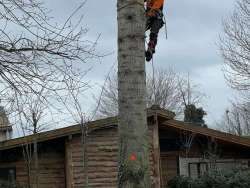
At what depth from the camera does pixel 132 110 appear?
15.5 ft

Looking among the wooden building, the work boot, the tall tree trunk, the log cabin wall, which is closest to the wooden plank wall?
the wooden building

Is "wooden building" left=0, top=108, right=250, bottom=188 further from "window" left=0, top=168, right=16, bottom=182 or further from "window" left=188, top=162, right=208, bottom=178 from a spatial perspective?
"window" left=188, top=162, right=208, bottom=178

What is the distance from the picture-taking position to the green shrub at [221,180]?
48.8 feet

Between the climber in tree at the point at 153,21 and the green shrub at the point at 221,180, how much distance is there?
7471mm

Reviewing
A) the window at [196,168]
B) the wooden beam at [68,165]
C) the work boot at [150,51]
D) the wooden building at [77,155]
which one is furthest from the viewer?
the window at [196,168]

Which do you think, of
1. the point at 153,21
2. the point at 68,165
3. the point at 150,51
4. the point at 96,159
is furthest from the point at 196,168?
the point at 153,21

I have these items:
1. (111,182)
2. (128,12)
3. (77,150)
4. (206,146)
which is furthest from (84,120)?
(128,12)

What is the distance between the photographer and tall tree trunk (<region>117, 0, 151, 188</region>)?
4738 millimetres

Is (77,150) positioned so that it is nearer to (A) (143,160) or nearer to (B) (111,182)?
(B) (111,182)

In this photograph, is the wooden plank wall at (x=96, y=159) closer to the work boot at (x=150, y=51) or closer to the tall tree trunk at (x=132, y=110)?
the work boot at (x=150, y=51)

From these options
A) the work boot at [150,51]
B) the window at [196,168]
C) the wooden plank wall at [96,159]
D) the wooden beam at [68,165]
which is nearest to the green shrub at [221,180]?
the wooden plank wall at [96,159]

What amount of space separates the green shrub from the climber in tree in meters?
7.47

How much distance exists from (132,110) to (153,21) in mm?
3549

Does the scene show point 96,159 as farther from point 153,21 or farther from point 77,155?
point 153,21
